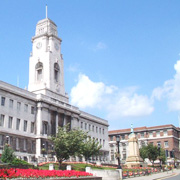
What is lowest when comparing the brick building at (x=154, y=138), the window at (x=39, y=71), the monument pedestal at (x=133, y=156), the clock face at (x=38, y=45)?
the monument pedestal at (x=133, y=156)

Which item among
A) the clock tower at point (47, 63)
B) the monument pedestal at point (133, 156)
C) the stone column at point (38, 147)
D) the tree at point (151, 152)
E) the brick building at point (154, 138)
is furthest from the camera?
the brick building at point (154, 138)

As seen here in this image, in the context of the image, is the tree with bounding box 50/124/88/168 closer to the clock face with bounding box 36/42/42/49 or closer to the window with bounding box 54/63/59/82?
the window with bounding box 54/63/59/82

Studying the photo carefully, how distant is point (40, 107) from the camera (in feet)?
195

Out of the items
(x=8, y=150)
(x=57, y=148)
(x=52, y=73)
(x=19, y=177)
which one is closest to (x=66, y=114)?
(x=52, y=73)

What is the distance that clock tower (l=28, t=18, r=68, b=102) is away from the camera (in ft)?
222

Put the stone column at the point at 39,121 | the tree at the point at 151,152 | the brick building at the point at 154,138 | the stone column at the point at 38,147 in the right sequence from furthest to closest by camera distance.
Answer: the brick building at the point at 154,138
the tree at the point at 151,152
the stone column at the point at 39,121
the stone column at the point at 38,147

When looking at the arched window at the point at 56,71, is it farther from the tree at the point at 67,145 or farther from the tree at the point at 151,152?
the tree at the point at 151,152

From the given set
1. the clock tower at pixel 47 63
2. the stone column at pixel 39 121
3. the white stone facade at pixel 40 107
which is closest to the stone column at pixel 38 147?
the white stone facade at pixel 40 107

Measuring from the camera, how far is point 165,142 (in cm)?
10544

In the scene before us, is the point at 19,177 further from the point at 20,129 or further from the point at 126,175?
the point at 20,129

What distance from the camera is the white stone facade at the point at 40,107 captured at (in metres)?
52.9

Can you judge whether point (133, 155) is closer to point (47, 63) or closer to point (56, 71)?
point (56, 71)

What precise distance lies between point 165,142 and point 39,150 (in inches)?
2476

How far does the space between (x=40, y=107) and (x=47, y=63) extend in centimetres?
1438
